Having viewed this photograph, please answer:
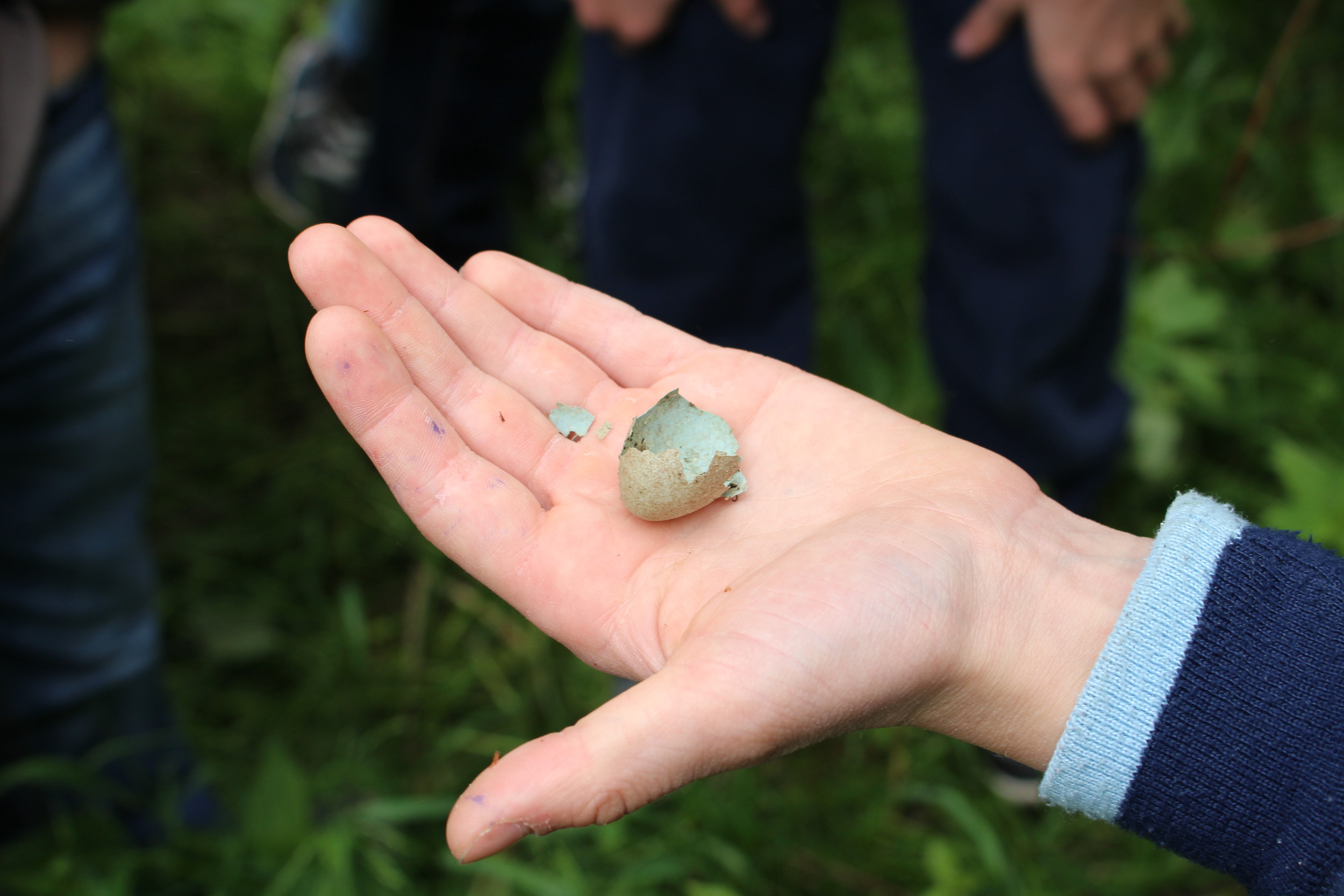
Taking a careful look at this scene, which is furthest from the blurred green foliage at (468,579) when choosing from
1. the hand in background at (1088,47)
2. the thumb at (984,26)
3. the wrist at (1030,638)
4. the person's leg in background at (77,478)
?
the thumb at (984,26)

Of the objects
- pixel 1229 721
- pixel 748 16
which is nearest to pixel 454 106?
pixel 748 16

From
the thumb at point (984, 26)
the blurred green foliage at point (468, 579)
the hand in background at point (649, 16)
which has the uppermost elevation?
the thumb at point (984, 26)

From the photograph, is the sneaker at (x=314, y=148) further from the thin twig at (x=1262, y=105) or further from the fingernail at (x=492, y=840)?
the thin twig at (x=1262, y=105)

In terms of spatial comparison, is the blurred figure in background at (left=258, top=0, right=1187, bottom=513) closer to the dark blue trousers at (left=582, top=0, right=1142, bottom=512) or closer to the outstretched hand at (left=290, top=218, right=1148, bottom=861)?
the dark blue trousers at (left=582, top=0, right=1142, bottom=512)

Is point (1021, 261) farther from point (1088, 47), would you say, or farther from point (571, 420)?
point (571, 420)

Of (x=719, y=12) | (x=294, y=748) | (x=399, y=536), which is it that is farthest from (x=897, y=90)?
(x=294, y=748)
